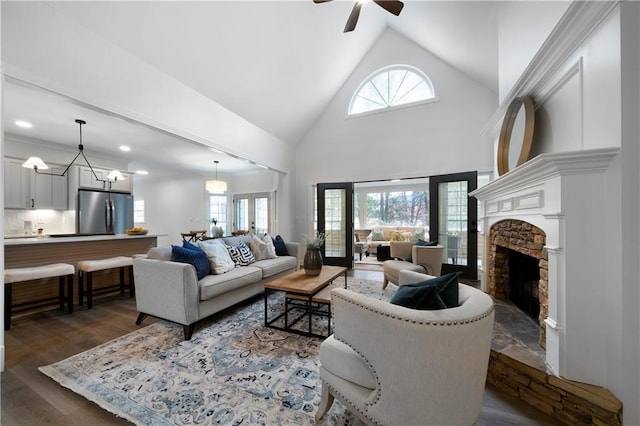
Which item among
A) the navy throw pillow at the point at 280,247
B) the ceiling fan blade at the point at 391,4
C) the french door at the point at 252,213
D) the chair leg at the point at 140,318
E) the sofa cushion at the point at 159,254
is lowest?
the chair leg at the point at 140,318

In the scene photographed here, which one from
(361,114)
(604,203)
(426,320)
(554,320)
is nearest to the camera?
(426,320)

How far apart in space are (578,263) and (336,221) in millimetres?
4397

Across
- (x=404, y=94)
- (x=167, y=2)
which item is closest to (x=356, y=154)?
(x=404, y=94)

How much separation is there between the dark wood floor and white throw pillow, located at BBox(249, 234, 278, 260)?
5.06ft

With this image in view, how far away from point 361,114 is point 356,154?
0.88 m

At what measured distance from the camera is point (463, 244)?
439cm

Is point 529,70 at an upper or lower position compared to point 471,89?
lower

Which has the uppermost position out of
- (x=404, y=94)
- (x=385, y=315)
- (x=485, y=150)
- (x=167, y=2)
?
(x=404, y=94)

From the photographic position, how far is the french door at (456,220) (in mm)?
4238

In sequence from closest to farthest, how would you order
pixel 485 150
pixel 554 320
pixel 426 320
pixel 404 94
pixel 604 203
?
pixel 426 320, pixel 604 203, pixel 554 320, pixel 485 150, pixel 404 94

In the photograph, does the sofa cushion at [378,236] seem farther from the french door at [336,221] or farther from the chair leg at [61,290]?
the chair leg at [61,290]

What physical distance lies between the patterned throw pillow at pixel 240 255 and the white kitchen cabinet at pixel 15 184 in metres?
4.21

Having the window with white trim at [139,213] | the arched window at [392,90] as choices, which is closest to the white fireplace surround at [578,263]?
the arched window at [392,90]

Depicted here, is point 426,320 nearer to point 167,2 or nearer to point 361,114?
point 167,2
